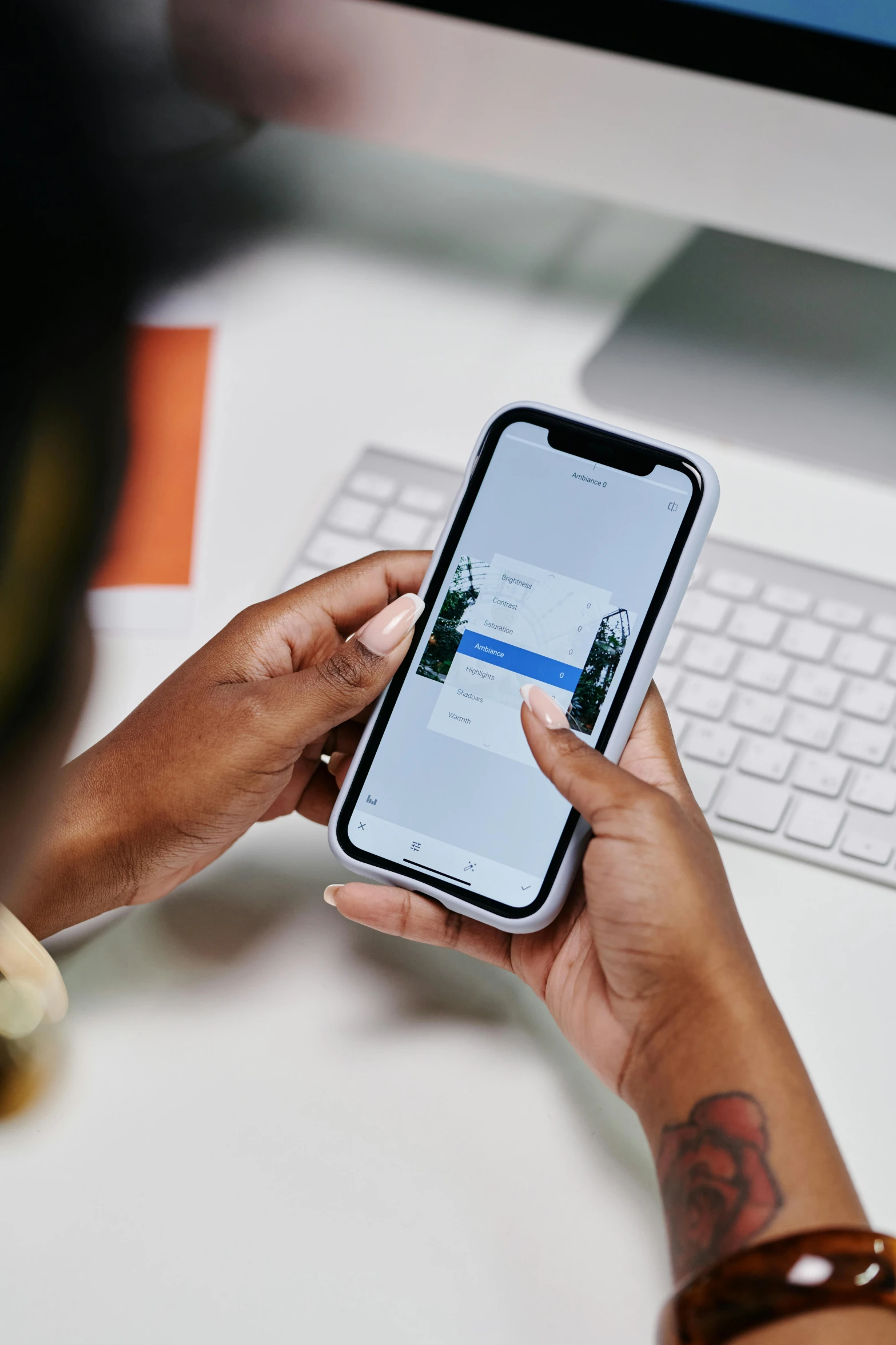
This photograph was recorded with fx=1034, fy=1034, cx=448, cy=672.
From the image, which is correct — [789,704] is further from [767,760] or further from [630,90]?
[630,90]

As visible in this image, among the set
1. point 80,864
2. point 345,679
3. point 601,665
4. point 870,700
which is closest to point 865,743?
point 870,700

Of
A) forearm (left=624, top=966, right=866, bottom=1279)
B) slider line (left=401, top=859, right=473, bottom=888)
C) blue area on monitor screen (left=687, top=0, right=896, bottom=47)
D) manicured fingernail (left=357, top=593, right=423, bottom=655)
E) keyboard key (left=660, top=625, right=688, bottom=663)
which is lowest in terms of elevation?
forearm (left=624, top=966, right=866, bottom=1279)

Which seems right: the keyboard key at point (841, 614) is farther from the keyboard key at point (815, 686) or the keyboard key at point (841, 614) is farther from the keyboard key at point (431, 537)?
the keyboard key at point (431, 537)

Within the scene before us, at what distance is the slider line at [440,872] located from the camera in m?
0.44

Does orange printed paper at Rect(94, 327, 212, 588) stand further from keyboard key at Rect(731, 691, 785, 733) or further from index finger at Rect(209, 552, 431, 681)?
keyboard key at Rect(731, 691, 785, 733)

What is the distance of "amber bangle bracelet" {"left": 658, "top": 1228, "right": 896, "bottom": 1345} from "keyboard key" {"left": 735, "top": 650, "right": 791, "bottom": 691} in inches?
10.2

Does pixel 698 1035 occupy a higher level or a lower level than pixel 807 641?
lower

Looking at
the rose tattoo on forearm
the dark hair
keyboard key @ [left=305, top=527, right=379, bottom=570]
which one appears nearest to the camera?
the dark hair

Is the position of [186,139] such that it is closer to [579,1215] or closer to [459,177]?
[459,177]

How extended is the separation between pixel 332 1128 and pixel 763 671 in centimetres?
29

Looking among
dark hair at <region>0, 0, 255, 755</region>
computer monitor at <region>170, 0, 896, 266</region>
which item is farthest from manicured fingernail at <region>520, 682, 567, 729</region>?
computer monitor at <region>170, 0, 896, 266</region>

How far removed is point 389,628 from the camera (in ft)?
1.44

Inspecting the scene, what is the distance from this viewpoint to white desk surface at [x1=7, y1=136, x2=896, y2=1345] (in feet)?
1.22

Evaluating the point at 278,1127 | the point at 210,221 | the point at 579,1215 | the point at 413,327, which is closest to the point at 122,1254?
the point at 278,1127
